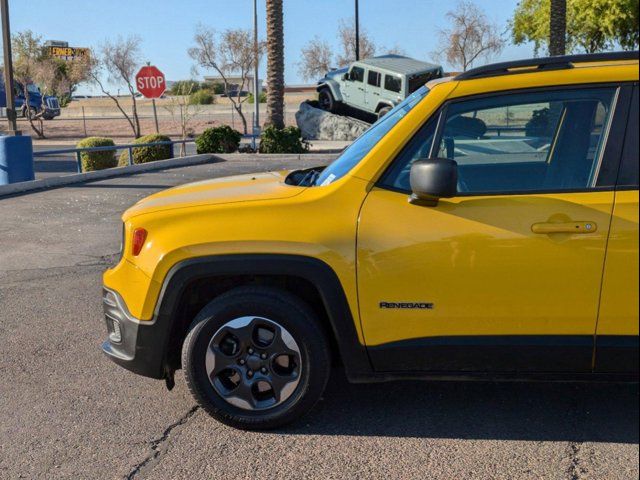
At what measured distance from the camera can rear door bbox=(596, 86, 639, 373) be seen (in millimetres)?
3010

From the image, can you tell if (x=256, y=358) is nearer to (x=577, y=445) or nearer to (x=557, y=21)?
(x=577, y=445)

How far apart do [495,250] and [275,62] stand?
20.8 metres

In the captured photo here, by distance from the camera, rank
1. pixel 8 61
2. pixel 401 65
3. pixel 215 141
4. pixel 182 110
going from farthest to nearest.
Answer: pixel 182 110 < pixel 401 65 < pixel 215 141 < pixel 8 61

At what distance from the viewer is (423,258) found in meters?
3.26

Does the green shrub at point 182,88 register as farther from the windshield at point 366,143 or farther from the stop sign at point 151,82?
the windshield at point 366,143

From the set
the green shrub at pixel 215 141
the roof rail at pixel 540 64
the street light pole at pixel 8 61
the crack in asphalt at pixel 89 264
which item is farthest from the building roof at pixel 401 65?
the roof rail at pixel 540 64

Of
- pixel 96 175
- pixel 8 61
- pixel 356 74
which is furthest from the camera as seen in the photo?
pixel 356 74

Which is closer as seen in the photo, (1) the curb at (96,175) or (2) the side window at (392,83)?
(1) the curb at (96,175)

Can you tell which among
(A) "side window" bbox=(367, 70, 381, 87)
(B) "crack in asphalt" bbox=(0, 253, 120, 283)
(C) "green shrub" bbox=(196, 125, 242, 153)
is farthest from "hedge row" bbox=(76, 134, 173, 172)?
(B) "crack in asphalt" bbox=(0, 253, 120, 283)

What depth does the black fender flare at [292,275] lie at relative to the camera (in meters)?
3.38

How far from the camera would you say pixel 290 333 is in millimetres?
3504

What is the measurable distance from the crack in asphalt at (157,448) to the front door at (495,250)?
1140 mm

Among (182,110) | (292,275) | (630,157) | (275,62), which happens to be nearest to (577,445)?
(630,157)

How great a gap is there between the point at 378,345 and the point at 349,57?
50.2 m
